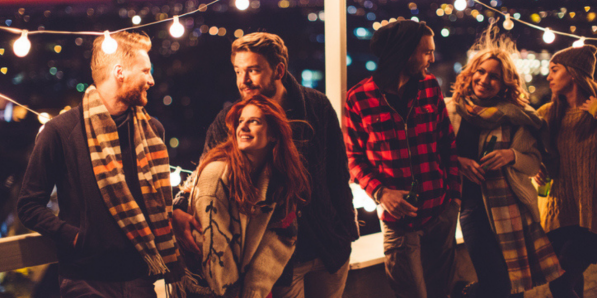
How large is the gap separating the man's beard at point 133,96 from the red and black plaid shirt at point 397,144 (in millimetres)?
1043

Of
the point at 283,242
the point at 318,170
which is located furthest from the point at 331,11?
A: the point at 283,242

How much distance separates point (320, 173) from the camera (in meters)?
A: 2.11

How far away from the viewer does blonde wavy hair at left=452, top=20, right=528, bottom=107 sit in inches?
99.4

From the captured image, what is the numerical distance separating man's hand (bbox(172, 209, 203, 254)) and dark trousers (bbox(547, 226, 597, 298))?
2359 millimetres

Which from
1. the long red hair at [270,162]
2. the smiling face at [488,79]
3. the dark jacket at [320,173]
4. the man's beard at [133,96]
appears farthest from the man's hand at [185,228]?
the smiling face at [488,79]

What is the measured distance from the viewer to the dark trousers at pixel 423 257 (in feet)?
7.66

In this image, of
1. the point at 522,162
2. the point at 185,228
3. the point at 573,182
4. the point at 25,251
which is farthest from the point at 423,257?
the point at 25,251

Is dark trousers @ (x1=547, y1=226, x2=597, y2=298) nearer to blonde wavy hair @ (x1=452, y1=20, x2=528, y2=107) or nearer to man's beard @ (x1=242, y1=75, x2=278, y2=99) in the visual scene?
blonde wavy hair @ (x1=452, y1=20, x2=528, y2=107)

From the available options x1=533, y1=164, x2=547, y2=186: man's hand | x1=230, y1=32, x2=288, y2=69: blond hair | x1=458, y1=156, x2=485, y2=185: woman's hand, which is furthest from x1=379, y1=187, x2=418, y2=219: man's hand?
x1=533, y1=164, x2=547, y2=186: man's hand

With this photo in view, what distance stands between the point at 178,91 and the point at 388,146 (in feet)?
6.38

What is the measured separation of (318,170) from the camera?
2.10 m

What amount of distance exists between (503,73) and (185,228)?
1917mm

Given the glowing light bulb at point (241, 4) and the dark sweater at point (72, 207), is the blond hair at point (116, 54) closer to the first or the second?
the dark sweater at point (72, 207)

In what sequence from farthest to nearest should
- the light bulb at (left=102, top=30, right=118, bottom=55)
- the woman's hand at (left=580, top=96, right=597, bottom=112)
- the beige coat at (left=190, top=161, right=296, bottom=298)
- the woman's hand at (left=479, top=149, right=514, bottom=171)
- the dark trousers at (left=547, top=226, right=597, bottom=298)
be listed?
the dark trousers at (left=547, top=226, right=597, bottom=298) < the woman's hand at (left=580, top=96, right=597, bottom=112) < the woman's hand at (left=479, top=149, right=514, bottom=171) < the light bulb at (left=102, top=30, right=118, bottom=55) < the beige coat at (left=190, top=161, right=296, bottom=298)
